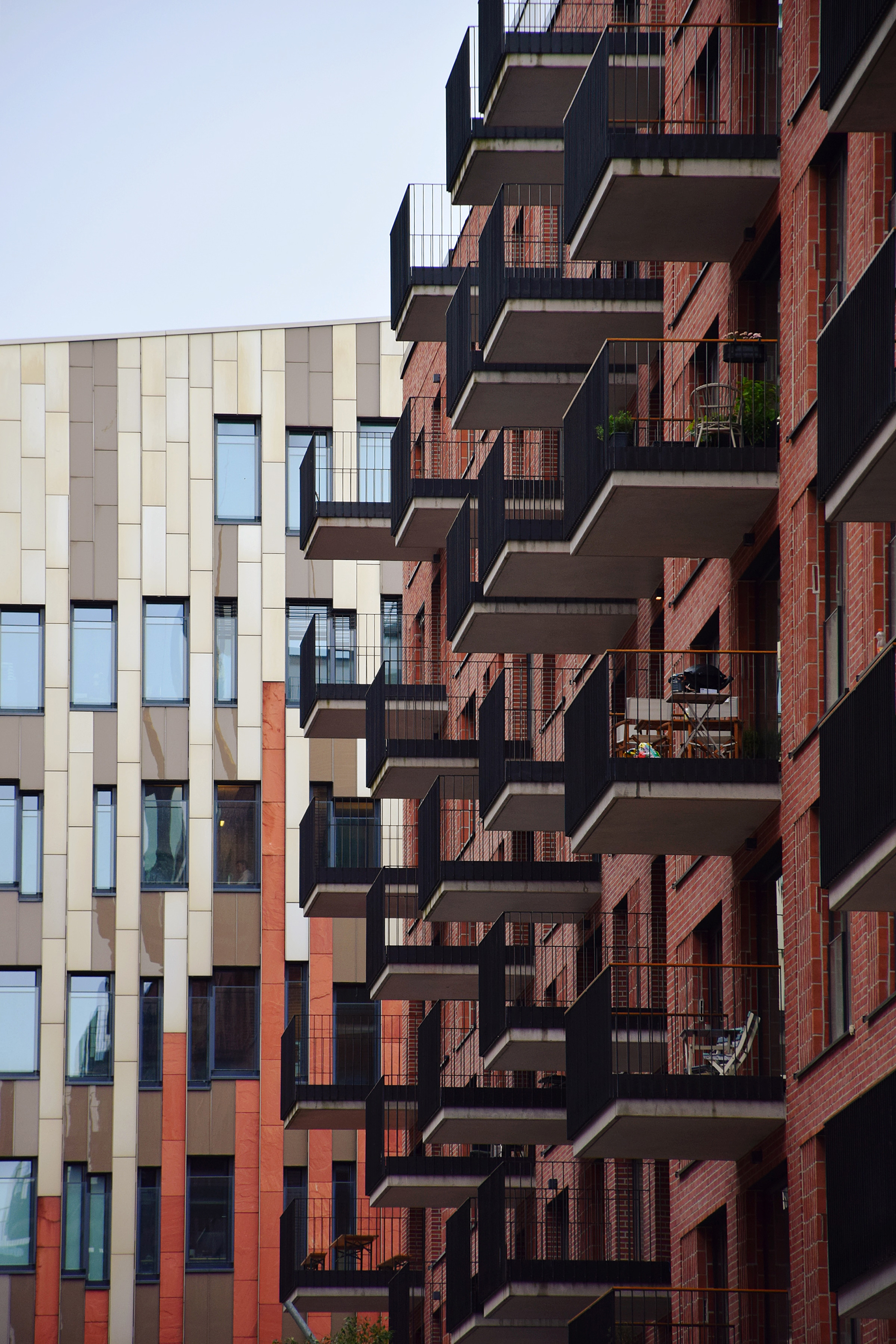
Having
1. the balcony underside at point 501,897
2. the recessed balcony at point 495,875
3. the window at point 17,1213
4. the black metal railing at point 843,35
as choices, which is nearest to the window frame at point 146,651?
the window at point 17,1213

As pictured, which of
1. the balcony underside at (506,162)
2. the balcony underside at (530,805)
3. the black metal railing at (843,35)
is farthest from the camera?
the balcony underside at (506,162)

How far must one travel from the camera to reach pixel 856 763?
16594 mm

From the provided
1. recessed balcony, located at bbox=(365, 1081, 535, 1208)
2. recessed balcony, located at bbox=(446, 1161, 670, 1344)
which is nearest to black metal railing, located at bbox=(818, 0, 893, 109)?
recessed balcony, located at bbox=(446, 1161, 670, 1344)

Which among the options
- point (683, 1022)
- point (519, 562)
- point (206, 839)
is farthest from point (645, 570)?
point (206, 839)

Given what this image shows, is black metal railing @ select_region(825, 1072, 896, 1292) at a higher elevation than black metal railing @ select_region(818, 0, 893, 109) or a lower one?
lower

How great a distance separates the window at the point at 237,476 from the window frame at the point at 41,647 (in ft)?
13.9

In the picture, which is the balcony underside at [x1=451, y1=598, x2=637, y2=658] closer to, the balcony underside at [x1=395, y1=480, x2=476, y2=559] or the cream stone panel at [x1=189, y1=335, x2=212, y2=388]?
the balcony underside at [x1=395, y1=480, x2=476, y2=559]

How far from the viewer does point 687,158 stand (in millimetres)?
23703

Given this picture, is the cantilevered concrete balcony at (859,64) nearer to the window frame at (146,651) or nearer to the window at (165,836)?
the window at (165,836)

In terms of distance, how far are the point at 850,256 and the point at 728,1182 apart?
856 cm

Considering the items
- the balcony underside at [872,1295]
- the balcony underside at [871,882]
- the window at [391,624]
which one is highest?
the window at [391,624]

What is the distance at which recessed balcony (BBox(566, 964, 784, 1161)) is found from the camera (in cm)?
2250

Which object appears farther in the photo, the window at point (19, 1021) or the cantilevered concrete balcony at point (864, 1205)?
the window at point (19, 1021)

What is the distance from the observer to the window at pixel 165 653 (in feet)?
178
